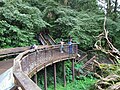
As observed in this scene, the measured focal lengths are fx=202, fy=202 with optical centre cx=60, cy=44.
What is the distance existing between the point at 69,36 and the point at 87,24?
2447mm

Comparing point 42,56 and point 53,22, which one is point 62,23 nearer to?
point 53,22

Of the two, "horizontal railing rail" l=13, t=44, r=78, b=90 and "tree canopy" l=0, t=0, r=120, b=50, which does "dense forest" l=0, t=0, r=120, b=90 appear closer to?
"tree canopy" l=0, t=0, r=120, b=50

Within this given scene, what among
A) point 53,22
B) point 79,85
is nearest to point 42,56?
point 79,85

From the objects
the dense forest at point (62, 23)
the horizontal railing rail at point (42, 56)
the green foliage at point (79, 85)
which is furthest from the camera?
the green foliage at point (79, 85)

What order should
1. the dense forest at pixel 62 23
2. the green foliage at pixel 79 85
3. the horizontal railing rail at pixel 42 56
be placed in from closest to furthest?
1. the horizontal railing rail at pixel 42 56
2. the dense forest at pixel 62 23
3. the green foliage at pixel 79 85

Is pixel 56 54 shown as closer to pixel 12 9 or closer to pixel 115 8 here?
pixel 12 9

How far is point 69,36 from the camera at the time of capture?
18.8 metres

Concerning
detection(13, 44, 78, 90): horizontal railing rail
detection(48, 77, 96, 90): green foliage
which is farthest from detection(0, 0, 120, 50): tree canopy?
detection(48, 77, 96, 90): green foliage

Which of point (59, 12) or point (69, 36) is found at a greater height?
point (59, 12)

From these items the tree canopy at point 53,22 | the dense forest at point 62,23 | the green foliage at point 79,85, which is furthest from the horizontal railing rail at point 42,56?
the tree canopy at point 53,22

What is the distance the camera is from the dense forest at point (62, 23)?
14.8 metres

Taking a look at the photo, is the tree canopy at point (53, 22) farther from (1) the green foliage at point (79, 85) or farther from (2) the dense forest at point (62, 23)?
(1) the green foliage at point (79, 85)

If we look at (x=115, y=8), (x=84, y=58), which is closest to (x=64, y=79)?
(x=84, y=58)

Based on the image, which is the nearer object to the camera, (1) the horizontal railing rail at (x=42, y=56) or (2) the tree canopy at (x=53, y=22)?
(1) the horizontal railing rail at (x=42, y=56)
